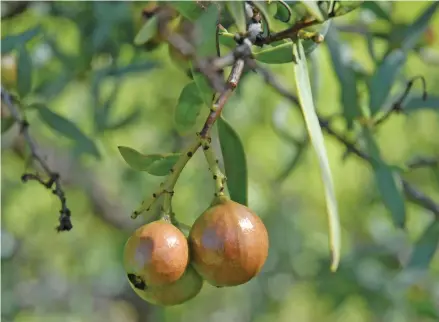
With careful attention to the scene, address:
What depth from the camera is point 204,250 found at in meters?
0.97

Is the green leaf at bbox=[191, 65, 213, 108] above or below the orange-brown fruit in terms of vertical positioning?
above

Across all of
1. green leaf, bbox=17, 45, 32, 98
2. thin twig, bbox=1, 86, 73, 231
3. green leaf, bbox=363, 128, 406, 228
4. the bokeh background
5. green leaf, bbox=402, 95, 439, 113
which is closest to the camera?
thin twig, bbox=1, 86, 73, 231

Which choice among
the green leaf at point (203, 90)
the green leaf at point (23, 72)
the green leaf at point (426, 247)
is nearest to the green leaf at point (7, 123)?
the green leaf at point (23, 72)

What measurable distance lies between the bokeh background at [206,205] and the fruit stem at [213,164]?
4.15 ft

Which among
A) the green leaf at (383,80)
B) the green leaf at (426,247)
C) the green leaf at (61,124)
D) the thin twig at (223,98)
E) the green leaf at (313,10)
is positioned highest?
the green leaf at (313,10)

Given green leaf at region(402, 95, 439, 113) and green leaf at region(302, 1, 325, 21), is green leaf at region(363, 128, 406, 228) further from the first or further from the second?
green leaf at region(302, 1, 325, 21)

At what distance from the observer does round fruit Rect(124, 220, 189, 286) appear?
3.18 feet

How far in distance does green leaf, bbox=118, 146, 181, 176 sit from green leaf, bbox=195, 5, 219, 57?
0.14 m

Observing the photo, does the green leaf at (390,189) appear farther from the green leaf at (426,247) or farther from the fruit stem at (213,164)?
the fruit stem at (213,164)

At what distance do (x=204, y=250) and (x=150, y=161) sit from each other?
15cm

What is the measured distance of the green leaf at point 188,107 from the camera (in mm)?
1177

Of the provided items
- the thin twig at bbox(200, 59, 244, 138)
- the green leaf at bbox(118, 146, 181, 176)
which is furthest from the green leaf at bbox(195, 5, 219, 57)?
the green leaf at bbox(118, 146, 181, 176)

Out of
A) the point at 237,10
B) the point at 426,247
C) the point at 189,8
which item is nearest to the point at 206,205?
the point at 426,247

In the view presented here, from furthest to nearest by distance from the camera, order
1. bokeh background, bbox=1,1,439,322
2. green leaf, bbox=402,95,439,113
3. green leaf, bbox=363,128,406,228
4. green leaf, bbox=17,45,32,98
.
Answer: bokeh background, bbox=1,1,439,322, green leaf, bbox=402,95,439,113, green leaf, bbox=17,45,32,98, green leaf, bbox=363,128,406,228
